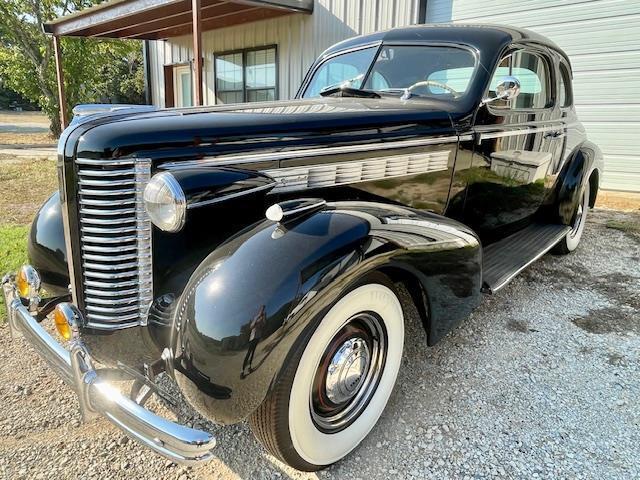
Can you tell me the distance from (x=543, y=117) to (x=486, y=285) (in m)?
1.88

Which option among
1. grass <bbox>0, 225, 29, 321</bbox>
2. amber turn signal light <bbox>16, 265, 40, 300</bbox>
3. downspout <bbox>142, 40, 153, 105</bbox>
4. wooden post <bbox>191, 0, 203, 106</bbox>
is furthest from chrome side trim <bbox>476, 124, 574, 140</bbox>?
downspout <bbox>142, 40, 153, 105</bbox>

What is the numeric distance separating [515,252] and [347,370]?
6.94 ft

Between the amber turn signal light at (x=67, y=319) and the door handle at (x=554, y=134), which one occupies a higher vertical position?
the door handle at (x=554, y=134)

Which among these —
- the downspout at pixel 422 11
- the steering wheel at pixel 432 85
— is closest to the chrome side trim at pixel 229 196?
the steering wheel at pixel 432 85

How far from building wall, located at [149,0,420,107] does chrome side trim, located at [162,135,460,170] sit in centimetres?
659

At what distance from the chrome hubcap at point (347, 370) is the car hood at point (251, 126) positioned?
3.29 ft

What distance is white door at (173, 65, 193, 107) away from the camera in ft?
44.0

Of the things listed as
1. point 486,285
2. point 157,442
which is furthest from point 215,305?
point 486,285

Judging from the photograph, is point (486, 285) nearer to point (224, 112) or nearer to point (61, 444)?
point (224, 112)

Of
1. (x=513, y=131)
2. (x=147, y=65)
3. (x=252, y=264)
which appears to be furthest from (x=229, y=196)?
(x=147, y=65)

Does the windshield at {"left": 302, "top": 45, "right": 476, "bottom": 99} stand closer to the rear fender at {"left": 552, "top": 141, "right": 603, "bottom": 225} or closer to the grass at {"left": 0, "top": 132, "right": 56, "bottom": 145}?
the rear fender at {"left": 552, "top": 141, "right": 603, "bottom": 225}

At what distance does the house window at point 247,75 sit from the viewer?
11117 millimetres

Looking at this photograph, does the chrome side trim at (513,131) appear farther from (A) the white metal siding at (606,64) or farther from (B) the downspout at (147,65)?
(B) the downspout at (147,65)

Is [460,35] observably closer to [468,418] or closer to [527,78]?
[527,78]
